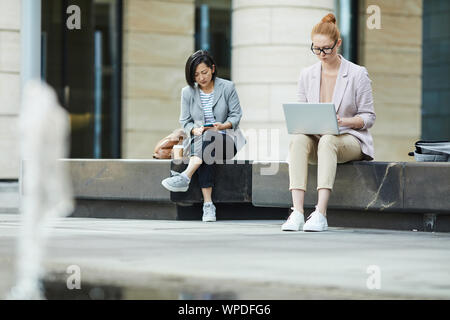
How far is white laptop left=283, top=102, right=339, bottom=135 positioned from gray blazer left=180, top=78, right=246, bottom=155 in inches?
63.0

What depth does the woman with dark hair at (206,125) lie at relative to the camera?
9875mm

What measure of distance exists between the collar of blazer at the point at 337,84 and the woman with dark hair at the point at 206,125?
138 centimetres

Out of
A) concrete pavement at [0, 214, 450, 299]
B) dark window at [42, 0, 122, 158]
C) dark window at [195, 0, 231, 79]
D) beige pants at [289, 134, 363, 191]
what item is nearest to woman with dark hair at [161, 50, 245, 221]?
concrete pavement at [0, 214, 450, 299]

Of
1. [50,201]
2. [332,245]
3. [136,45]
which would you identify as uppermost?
[136,45]

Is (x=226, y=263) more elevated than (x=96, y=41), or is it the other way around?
(x=96, y=41)

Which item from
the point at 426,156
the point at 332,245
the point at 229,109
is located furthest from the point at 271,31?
the point at 332,245

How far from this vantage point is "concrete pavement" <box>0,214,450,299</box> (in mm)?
4672

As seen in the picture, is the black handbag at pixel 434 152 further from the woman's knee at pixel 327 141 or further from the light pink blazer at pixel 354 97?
the woman's knee at pixel 327 141

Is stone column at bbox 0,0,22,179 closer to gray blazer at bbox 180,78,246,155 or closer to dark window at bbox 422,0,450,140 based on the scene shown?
gray blazer at bbox 180,78,246,155

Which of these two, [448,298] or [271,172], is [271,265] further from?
[271,172]

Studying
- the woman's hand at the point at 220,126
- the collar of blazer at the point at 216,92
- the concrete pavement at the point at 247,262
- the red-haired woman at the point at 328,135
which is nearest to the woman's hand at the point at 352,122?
the red-haired woman at the point at 328,135

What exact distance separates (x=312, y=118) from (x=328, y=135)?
19 centimetres

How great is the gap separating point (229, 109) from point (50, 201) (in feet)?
16.7

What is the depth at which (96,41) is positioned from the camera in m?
16.4
